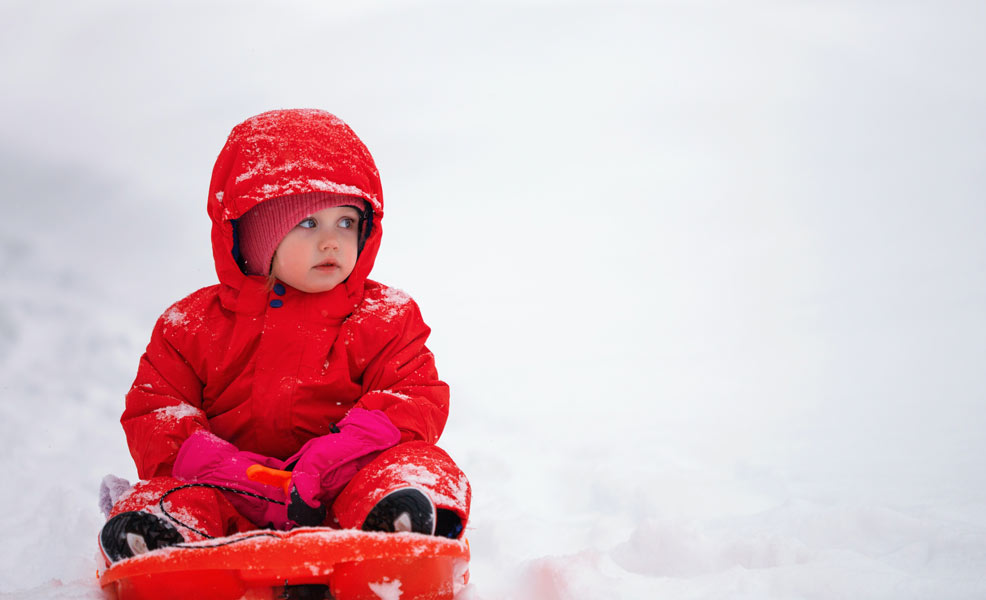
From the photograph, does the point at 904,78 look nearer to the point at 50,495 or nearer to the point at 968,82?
the point at 968,82

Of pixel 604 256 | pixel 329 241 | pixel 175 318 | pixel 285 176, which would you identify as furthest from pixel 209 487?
pixel 604 256

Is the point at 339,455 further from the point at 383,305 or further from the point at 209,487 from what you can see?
the point at 383,305

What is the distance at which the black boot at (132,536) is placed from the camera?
140 centimetres

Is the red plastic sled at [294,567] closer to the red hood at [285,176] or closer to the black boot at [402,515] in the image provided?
the black boot at [402,515]

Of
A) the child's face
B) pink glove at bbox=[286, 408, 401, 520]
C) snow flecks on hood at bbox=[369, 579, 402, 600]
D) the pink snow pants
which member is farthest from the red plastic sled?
the child's face

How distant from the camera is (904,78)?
5.18 metres

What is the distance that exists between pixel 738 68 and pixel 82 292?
4.14 metres

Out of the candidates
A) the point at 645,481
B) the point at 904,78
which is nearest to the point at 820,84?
the point at 904,78

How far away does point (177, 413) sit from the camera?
184 centimetres

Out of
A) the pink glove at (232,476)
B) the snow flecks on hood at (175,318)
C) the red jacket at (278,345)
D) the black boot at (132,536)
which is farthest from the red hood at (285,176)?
the black boot at (132,536)

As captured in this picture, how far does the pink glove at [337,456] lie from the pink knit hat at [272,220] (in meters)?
0.48

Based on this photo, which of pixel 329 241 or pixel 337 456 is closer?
pixel 337 456

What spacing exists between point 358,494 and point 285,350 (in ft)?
1.51

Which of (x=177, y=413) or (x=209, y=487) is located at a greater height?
(x=177, y=413)
